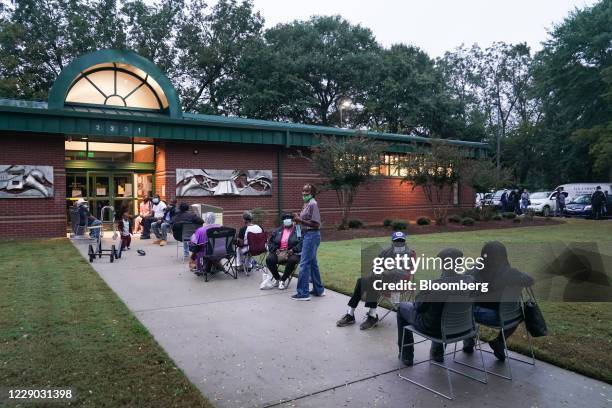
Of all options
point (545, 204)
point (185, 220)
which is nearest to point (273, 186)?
point (185, 220)

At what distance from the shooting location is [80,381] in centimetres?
385

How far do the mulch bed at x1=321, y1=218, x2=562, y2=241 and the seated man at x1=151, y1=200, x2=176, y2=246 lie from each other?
5.01m

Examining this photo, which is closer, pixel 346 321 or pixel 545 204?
pixel 346 321

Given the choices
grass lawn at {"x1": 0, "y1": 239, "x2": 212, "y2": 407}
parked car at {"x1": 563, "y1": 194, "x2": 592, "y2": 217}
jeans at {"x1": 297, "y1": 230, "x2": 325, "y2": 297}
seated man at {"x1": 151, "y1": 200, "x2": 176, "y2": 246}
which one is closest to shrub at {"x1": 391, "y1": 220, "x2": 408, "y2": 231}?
seated man at {"x1": 151, "y1": 200, "x2": 176, "y2": 246}

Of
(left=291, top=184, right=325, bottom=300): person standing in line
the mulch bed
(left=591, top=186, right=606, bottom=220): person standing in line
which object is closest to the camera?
(left=291, top=184, right=325, bottom=300): person standing in line

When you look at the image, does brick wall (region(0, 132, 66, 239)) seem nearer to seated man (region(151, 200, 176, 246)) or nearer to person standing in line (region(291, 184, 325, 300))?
seated man (region(151, 200, 176, 246))

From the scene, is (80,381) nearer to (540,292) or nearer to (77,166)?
(540,292)

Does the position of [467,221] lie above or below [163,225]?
below

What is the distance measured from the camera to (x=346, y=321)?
5.61m

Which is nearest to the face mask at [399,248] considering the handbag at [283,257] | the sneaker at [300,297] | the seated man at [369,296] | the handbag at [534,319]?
the seated man at [369,296]

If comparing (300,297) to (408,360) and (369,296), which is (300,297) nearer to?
(369,296)

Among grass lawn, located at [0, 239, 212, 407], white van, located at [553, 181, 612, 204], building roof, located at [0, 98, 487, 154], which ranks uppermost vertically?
building roof, located at [0, 98, 487, 154]

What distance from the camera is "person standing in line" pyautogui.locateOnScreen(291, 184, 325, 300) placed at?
6.71 metres

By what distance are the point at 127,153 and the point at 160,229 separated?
4.48 metres
